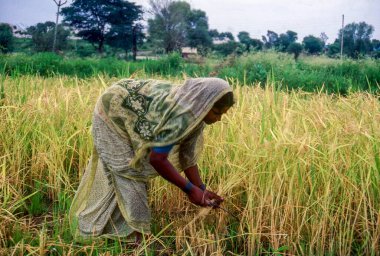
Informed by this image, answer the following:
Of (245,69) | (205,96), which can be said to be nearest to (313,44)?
(245,69)

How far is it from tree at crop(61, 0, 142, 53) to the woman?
79.2ft

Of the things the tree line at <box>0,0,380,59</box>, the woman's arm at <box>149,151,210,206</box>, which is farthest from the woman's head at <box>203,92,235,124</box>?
the tree line at <box>0,0,380,59</box>

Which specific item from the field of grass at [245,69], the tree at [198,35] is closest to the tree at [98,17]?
the tree at [198,35]

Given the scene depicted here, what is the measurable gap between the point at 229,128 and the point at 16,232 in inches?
53.5

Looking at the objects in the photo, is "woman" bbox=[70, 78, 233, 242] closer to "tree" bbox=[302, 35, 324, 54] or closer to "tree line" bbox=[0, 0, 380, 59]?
"tree line" bbox=[0, 0, 380, 59]

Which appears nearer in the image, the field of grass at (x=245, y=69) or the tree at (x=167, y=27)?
the field of grass at (x=245, y=69)

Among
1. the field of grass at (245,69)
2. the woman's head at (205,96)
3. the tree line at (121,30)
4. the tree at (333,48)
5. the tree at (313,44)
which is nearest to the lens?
the woman's head at (205,96)

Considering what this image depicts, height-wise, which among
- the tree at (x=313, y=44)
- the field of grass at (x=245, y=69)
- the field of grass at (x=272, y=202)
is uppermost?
the tree at (x=313, y=44)

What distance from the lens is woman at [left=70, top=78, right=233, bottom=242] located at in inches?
63.5

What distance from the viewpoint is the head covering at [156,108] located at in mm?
1594

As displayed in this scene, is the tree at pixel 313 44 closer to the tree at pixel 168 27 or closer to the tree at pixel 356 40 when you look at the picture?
the tree at pixel 356 40

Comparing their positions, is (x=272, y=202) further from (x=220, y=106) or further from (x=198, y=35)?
(x=198, y=35)

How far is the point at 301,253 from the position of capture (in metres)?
1.95

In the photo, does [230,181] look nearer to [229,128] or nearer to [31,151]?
[229,128]
